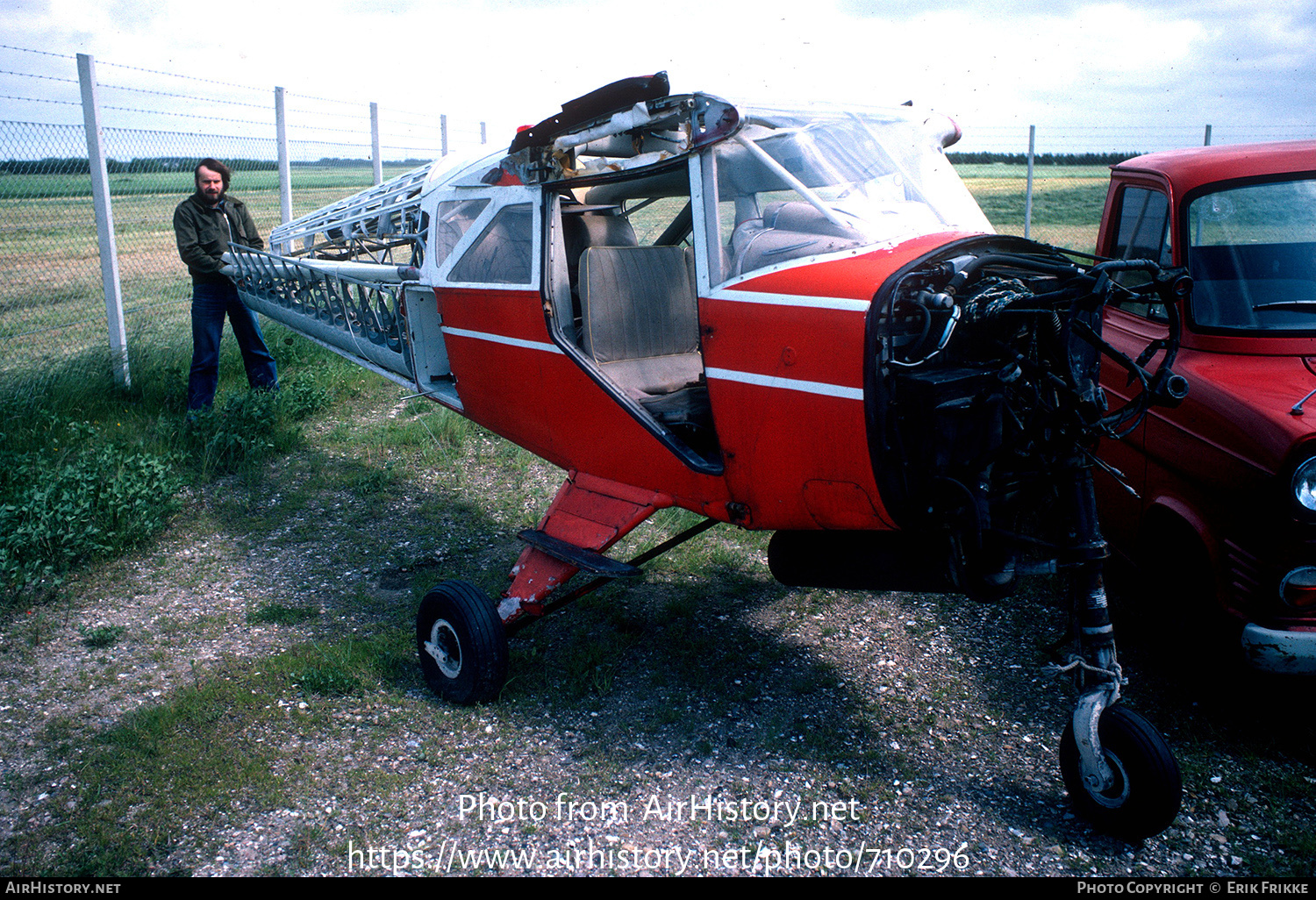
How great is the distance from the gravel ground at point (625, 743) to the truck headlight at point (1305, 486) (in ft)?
3.41

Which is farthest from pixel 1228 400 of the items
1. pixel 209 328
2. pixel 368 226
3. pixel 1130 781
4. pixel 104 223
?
pixel 104 223

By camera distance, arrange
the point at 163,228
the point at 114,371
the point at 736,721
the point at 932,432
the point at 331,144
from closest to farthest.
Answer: the point at 932,432, the point at 736,721, the point at 114,371, the point at 163,228, the point at 331,144

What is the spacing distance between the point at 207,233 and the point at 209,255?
Result: 7.1 inches

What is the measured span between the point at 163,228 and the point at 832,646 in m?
8.09

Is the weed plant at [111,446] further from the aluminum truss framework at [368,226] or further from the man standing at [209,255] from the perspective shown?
the aluminum truss framework at [368,226]

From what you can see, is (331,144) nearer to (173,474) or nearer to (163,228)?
(163,228)

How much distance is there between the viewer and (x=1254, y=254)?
389 cm

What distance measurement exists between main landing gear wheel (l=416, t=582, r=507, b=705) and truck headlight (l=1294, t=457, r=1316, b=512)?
301 centimetres

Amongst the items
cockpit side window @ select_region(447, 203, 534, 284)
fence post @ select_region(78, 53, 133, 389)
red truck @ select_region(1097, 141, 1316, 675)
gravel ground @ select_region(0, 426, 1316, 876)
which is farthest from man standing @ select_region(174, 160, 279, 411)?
red truck @ select_region(1097, 141, 1316, 675)

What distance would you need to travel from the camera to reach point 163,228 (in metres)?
8.59

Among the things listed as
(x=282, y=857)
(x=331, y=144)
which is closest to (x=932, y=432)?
(x=282, y=857)

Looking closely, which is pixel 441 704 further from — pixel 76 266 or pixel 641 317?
pixel 76 266

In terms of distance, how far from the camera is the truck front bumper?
9.52 ft

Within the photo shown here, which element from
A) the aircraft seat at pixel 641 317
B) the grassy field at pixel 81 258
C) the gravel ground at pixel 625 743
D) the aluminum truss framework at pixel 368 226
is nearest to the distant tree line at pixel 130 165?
the grassy field at pixel 81 258
